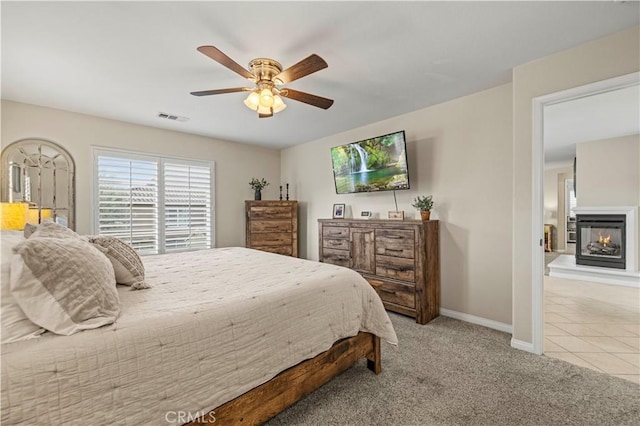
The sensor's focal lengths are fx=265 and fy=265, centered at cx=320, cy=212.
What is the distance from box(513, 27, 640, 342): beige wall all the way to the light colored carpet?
47cm

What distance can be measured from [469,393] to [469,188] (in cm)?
216

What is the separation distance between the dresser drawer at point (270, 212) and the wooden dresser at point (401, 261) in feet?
4.94

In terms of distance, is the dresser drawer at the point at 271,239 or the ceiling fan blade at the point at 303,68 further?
the dresser drawer at the point at 271,239

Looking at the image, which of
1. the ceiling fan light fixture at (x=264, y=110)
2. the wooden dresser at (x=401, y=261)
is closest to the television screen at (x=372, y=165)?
the wooden dresser at (x=401, y=261)

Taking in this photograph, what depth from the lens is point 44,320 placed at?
103 centimetres

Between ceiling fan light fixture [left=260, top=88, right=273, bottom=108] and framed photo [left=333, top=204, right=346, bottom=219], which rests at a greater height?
ceiling fan light fixture [left=260, top=88, right=273, bottom=108]

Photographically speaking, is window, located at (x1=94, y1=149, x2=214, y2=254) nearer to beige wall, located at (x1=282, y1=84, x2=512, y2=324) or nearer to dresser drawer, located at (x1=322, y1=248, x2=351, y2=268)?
dresser drawer, located at (x1=322, y1=248, x2=351, y2=268)

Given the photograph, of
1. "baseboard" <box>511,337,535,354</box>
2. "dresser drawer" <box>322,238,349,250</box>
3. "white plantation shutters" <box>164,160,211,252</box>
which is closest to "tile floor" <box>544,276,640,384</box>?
"baseboard" <box>511,337,535,354</box>

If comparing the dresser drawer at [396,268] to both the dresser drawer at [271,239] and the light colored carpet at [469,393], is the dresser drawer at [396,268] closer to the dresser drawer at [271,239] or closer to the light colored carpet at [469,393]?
the light colored carpet at [469,393]

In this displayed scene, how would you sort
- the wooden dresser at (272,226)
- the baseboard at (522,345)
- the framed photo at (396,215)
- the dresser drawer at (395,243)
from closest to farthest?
the baseboard at (522,345) < the dresser drawer at (395,243) < the framed photo at (396,215) < the wooden dresser at (272,226)

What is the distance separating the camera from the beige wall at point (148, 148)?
322 cm

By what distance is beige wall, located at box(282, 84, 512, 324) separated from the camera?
2910 millimetres

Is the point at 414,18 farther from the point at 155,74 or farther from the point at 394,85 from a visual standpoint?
the point at 155,74

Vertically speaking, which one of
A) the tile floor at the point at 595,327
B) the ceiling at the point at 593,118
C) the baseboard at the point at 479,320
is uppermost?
the ceiling at the point at 593,118
